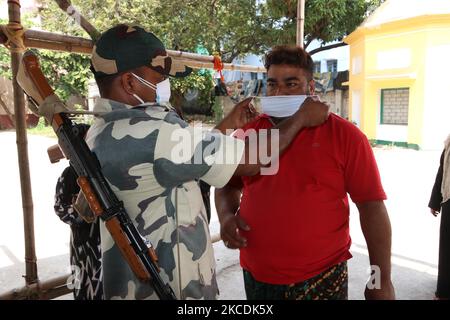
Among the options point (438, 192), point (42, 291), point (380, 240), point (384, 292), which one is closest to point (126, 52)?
point (380, 240)

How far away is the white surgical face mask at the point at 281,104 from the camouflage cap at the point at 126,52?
65cm

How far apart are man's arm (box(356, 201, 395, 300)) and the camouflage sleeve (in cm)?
71

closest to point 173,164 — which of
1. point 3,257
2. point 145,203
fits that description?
point 145,203

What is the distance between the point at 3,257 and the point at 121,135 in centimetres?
374

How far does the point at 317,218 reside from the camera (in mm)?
1634

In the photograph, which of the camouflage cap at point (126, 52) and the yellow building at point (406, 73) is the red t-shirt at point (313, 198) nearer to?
the camouflage cap at point (126, 52)

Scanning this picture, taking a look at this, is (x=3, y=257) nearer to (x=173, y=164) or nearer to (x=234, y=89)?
(x=173, y=164)

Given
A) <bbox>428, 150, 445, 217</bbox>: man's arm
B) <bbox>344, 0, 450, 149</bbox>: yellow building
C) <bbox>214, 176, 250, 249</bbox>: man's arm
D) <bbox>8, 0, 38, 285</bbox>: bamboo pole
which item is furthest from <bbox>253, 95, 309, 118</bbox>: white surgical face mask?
<bbox>344, 0, 450, 149</bbox>: yellow building

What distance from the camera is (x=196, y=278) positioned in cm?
133

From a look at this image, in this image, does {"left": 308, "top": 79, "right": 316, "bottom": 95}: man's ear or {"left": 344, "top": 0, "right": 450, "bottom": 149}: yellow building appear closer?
{"left": 308, "top": 79, "right": 316, "bottom": 95}: man's ear

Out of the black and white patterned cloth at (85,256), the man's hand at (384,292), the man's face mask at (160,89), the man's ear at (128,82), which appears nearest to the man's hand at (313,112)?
the man's face mask at (160,89)

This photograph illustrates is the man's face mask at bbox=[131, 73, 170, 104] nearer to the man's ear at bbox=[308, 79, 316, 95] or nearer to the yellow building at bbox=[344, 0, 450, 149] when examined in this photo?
the man's ear at bbox=[308, 79, 316, 95]

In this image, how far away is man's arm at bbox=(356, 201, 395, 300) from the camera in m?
1.59

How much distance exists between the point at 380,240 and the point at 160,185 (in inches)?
37.4
